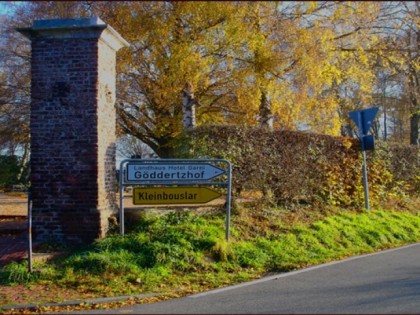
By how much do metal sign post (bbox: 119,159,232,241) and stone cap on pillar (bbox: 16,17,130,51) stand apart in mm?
2381

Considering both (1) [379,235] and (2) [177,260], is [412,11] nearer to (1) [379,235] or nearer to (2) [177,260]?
(1) [379,235]

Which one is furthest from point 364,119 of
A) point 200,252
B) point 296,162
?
point 200,252

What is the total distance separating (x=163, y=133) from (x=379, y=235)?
444 inches

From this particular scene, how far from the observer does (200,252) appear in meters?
8.38

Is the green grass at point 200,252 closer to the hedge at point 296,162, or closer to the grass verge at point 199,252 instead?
the grass verge at point 199,252

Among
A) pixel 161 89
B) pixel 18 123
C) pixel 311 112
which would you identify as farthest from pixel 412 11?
pixel 18 123

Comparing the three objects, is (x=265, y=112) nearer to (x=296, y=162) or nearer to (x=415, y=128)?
(x=296, y=162)

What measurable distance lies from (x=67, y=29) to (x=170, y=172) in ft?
10.3

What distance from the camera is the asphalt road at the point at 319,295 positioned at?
589cm

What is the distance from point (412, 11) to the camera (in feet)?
59.5

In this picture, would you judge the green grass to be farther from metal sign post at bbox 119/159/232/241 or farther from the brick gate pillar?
the brick gate pillar

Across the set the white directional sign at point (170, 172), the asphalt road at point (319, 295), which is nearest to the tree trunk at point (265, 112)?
the white directional sign at point (170, 172)

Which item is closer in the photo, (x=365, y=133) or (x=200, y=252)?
(x=200, y=252)

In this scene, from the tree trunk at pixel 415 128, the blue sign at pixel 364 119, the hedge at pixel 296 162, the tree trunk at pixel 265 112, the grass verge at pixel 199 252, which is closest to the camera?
the grass verge at pixel 199 252
